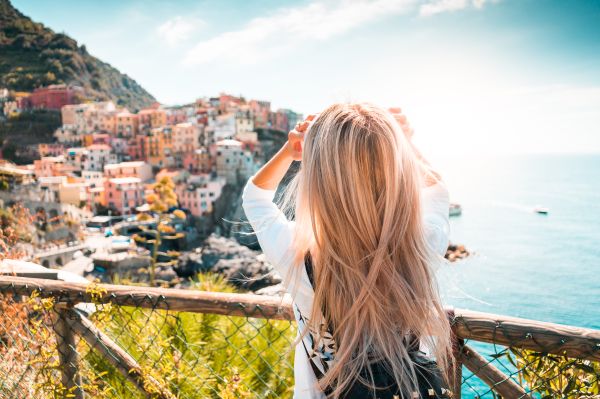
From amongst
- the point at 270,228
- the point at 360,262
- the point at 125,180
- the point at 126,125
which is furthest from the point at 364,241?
the point at 126,125

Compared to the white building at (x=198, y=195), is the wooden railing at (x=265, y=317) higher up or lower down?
higher up

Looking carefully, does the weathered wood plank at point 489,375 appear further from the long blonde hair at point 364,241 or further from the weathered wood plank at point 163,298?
the weathered wood plank at point 163,298

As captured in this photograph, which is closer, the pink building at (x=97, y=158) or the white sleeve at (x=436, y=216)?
the white sleeve at (x=436, y=216)

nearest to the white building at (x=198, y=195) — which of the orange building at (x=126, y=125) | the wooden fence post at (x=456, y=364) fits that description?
the orange building at (x=126, y=125)

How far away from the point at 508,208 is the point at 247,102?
3442cm

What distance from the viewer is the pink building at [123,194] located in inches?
1427

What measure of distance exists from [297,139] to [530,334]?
865 mm

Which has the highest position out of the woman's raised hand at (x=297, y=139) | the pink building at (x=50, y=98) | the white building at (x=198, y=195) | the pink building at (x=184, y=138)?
the pink building at (x=50, y=98)

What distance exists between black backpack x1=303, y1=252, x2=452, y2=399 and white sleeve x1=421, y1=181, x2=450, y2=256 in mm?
253

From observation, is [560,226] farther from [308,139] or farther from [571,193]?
[308,139]

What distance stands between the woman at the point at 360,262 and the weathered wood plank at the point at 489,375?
1.26ft

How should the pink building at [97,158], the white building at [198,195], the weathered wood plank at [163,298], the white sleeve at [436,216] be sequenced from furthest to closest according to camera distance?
the pink building at [97,158] < the white building at [198,195] < the weathered wood plank at [163,298] < the white sleeve at [436,216]

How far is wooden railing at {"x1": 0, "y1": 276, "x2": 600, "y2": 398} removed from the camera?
1.18m

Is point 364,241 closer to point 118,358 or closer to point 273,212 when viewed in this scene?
point 273,212
